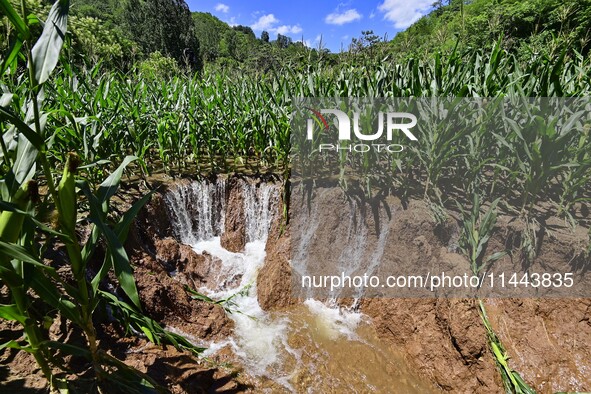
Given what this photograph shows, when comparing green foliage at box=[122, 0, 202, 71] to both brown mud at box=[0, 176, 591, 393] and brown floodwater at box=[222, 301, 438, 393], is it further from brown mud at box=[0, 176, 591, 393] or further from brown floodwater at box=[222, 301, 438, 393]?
brown floodwater at box=[222, 301, 438, 393]

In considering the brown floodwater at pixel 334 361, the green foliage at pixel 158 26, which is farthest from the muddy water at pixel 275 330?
the green foliage at pixel 158 26

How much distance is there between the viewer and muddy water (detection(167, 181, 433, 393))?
222 cm

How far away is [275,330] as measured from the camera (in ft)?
8.80

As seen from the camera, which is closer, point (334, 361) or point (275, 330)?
point (334, 361)

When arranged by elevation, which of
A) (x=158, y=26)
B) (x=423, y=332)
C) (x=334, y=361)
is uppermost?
(x=158, y=26)

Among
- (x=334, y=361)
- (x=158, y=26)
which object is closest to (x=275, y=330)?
(x=334, y=361)

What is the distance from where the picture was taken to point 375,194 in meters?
2.74

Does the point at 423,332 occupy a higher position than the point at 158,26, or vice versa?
the point at 158,26

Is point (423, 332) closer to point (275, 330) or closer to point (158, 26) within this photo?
point (275, 330)

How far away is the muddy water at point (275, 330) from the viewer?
2223 mm

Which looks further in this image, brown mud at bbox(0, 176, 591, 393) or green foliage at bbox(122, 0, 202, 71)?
green foliage at bbox(122, 0, 202, 71)

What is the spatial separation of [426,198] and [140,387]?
7.26 feet

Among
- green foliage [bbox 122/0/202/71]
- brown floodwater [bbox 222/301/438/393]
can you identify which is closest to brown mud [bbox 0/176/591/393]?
brown floodwater [bbox 222/301/438/393]

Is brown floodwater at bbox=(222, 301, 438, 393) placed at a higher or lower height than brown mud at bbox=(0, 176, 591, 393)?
lower
